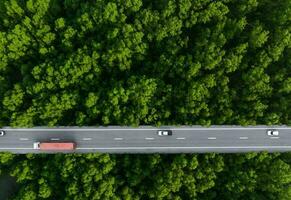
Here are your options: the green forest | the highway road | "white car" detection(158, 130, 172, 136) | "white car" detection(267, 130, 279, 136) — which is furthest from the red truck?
"white car" detection(267, 130, 279, 136)

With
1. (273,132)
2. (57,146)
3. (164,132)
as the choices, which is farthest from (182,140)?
(57,146)

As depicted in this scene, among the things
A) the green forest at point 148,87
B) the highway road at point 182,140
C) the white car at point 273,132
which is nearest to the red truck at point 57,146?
the green forest at point 148,87

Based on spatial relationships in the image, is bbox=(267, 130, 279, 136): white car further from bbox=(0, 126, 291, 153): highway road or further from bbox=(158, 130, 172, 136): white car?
bbox=(158, 130, 172, 136): white car

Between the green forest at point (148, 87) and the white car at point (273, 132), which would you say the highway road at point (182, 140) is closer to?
the white car at point (273, 132)

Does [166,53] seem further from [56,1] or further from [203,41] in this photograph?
[56,1]

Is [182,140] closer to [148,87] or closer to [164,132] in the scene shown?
[164,132]

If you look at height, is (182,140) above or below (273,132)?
below
